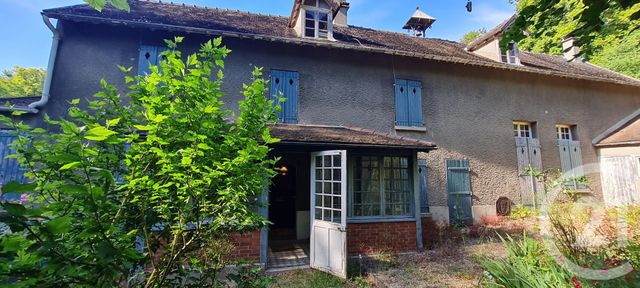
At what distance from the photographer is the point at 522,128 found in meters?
11.3

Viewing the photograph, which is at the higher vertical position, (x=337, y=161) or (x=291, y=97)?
(x=291, y=97)

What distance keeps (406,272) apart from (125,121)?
17.5ft

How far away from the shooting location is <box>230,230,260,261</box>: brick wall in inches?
229

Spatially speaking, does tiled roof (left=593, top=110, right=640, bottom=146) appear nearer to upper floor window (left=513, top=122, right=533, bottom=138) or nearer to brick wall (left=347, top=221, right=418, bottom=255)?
upper floor window (left=513, top=122, right=533, bottom=138)

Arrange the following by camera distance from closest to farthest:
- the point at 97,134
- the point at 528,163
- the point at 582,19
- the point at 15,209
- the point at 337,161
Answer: the point at 15,209
the point at 97,134
the point at 582,19
the point at 337,161
the point at 528,163

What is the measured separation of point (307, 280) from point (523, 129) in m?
10.3

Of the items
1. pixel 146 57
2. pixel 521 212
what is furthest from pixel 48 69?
pixel 521 212

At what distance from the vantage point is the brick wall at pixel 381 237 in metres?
6.61

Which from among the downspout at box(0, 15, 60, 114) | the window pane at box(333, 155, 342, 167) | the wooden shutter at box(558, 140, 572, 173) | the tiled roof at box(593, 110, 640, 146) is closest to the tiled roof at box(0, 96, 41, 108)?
the downspout at box(0, 15, 60, 114)

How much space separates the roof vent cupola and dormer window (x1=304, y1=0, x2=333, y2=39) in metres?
8.09

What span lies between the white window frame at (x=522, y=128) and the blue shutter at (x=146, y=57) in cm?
1203

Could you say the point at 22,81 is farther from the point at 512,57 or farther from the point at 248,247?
the point at 512,57

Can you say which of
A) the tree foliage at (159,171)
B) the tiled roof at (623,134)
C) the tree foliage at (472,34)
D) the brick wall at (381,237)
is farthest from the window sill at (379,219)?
the tree foliage at (472,34)

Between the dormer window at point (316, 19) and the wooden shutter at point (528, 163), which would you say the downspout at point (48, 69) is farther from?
the wooden shutter at point (528, 163)
